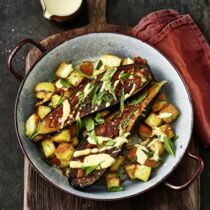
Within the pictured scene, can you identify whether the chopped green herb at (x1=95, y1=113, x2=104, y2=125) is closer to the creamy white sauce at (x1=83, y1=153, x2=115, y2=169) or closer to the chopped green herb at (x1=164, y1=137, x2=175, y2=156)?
the creamy white sauce at (x1=83, y1=153, x2=115, y2=169)

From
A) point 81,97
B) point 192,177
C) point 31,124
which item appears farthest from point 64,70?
point 192,177

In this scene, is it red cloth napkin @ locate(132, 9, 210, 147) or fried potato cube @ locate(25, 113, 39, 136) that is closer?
fried potato cube @ locate(25, 113, 39, 136)

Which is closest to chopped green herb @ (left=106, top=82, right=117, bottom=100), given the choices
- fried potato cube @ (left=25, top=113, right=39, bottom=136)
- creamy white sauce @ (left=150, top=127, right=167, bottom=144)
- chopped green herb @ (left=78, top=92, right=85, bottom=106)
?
chopped green herb @ (left=78, top=92, right=85, bottom=106)

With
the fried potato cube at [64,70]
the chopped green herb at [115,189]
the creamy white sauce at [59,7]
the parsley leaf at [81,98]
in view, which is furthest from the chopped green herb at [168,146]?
the creamy white sauce at [59,7]

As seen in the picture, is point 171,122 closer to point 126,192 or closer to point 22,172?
point 126,192

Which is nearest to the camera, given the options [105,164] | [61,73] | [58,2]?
[105,164]

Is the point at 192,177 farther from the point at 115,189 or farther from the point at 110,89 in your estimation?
the point at 110,89

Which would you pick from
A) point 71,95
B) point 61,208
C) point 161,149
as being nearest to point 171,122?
point 161,149
